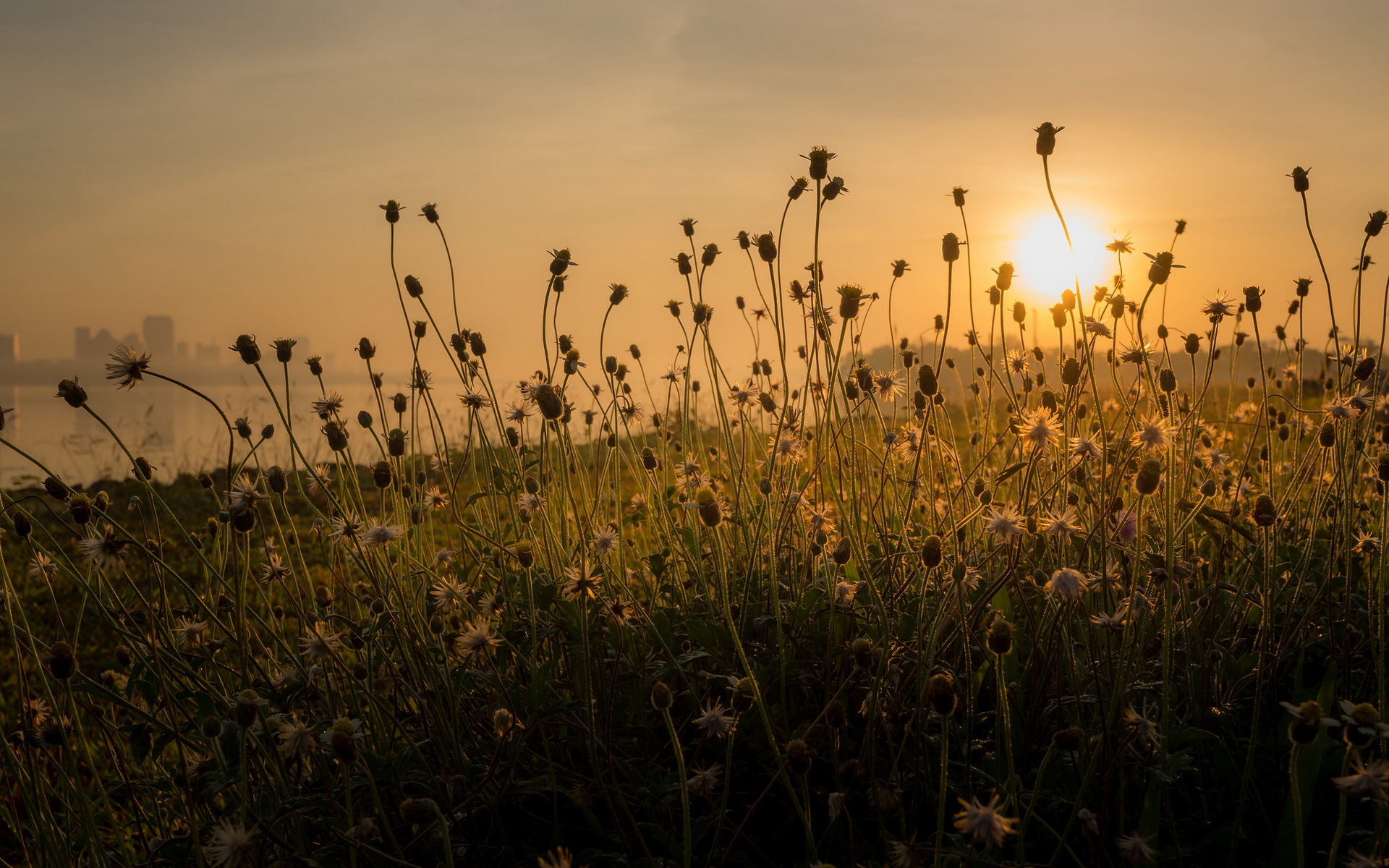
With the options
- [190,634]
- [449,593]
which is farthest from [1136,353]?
[190,634]

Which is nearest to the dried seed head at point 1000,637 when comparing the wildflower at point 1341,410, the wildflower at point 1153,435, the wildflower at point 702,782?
the wildflower at point 702,782

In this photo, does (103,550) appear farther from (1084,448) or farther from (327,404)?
(1084,448)

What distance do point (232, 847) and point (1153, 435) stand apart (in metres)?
1.95

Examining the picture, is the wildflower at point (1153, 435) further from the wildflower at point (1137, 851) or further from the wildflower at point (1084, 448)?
A: the wildflower at point (1137, 851)

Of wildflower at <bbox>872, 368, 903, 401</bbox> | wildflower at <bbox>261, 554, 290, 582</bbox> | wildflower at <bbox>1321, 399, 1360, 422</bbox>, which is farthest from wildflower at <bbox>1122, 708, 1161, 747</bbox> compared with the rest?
wildflower at <bbox>261, 554, 290, 582</bbox>

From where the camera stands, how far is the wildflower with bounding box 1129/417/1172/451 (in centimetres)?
200

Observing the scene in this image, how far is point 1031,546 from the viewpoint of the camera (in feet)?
8.59

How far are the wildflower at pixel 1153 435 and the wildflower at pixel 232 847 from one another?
1.88m

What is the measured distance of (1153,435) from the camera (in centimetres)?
204

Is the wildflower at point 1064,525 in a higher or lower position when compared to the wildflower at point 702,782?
higher

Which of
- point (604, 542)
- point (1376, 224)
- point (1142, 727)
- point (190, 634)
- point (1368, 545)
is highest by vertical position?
point (1376, 224)

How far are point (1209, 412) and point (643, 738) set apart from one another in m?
4.82

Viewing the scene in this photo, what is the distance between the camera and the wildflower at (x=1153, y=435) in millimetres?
2004

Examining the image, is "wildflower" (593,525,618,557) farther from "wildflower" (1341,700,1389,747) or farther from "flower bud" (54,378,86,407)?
"wildflower" (1341,700,1389,747)
